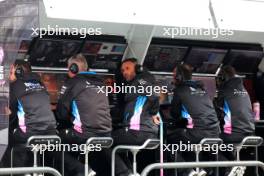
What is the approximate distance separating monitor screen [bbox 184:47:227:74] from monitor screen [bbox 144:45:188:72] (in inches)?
5.7

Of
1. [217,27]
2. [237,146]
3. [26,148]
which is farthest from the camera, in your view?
[237,146]

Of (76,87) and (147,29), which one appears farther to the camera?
(147,29)

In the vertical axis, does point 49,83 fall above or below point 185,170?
above

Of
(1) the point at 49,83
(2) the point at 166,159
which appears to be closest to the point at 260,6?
(2) the point at 166,159

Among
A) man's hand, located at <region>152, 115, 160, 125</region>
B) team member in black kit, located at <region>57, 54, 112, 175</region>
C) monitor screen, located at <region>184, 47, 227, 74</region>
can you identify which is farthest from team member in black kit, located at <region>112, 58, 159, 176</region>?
monitor screen, located at <region>184, 47, 227, 74</region>

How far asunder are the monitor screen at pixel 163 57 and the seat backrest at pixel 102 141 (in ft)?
5.74

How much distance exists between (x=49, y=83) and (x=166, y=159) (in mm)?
1494

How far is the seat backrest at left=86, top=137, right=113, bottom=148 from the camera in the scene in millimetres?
6180

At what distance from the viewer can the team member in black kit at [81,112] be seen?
636 cm

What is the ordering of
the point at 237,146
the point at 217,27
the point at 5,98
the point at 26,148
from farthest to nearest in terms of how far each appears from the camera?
the point at 237,146
the point at 217,27
the point at 26,148
the point at 5,98

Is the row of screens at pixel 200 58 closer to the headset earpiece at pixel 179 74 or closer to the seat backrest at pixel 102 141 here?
the headset earpiece at pixel 179 74

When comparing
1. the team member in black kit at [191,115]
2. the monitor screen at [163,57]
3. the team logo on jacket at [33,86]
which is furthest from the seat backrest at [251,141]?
the team logo on jacket at [33,86]

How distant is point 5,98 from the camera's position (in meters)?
5.64

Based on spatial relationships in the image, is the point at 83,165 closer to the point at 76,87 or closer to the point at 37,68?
the point at 76,87
